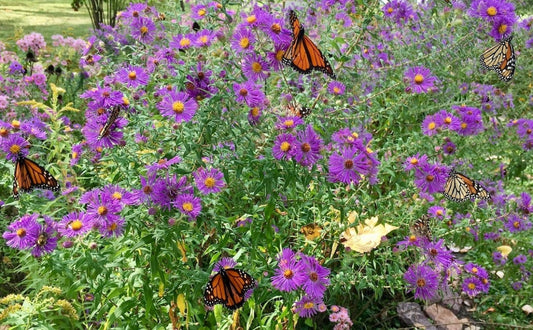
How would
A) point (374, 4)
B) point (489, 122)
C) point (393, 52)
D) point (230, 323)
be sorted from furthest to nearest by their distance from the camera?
point (489, 122) → point (393, 52) → point (230, 323) → point (374, 4)

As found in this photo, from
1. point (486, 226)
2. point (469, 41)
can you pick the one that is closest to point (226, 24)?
point (469, 41)

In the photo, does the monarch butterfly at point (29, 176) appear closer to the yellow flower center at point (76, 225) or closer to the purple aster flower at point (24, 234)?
the purple aster flower at point (24, 234)

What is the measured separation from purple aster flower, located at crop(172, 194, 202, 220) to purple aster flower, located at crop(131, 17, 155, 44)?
1014 mm

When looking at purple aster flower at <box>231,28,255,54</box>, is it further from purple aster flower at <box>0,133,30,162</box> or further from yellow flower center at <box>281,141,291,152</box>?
purple aster flower at <box>0,133,30,162</box>

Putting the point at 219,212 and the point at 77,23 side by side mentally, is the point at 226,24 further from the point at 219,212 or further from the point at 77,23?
the point at 77,23

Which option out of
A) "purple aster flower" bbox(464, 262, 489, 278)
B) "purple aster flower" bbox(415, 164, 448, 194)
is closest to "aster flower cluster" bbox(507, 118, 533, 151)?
"purple aster flower" bbox(464, 262, 489, 278)

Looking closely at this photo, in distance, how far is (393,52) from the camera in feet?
9.95

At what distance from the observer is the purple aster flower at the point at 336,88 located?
2365 mm

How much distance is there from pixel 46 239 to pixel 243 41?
116cm

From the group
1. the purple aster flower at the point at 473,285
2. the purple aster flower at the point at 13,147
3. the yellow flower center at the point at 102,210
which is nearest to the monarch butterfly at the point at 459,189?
the purple aster flower at the point at 473,285

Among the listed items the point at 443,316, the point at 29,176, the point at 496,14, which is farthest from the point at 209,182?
the point at 443,316

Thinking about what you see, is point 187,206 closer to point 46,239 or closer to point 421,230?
point 46,239

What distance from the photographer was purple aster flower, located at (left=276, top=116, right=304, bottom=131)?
1.90 metres

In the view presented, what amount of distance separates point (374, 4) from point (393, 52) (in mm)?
795
